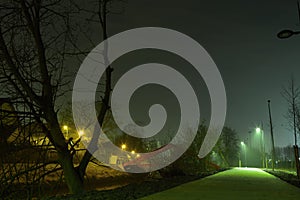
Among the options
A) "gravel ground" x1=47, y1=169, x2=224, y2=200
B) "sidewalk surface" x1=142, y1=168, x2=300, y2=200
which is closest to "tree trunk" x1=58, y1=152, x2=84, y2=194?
"gravel ground" x1=47, y1=169, x2=224, y2=200

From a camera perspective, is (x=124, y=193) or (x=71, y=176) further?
(x=124, y=193)

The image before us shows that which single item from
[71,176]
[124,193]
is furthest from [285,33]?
[71,176]

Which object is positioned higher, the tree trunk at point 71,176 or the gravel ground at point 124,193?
the tree trunk at point 71,176

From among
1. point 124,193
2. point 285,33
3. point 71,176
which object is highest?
point 285,33

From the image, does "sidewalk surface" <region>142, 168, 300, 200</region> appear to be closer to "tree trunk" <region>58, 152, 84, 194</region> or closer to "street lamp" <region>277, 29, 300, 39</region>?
"tree trunk" <region>58, 152, 84, 194</region>

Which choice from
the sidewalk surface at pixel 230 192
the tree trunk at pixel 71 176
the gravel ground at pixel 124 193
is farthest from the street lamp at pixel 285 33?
the tree trunk at pixel 71 176

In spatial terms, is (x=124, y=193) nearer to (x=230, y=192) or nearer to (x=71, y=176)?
(x=71, y=176)

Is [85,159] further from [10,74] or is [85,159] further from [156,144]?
[156,144]

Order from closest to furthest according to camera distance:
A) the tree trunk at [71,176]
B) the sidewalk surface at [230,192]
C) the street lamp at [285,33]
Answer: the tree trunk at [71,176] → the sidewalk surface at [230,192] → the street lamp at [285,33]

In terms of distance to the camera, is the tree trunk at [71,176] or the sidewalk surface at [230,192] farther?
the sidewalk surface at [230,192]

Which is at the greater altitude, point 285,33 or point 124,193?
point 285,33

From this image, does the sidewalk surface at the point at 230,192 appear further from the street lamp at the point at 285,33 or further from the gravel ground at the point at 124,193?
the street lamp at the point at 285,33

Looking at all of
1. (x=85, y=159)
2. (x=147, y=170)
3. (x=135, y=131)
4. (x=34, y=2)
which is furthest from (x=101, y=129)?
(x=135, y=131)

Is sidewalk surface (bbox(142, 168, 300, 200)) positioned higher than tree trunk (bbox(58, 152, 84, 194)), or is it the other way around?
tree trunk (bbox(58, 152, 84, 194))
